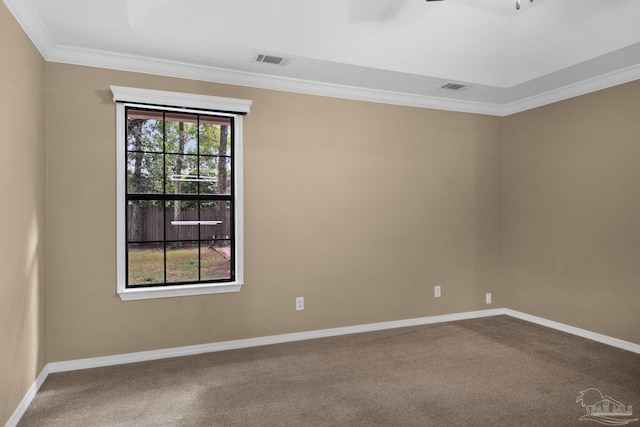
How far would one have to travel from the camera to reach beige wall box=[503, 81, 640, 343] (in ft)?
12.0

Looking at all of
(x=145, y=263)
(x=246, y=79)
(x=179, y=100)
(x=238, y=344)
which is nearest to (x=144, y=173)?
(x=179, y=100)

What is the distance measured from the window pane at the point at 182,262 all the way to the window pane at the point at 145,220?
170mm

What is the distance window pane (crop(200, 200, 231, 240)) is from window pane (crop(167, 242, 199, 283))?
0.16m

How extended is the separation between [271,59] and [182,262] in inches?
79.5

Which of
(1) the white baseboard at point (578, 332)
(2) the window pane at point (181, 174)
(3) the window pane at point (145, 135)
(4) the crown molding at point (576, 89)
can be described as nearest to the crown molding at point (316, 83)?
(4) the crown molding at point (576, 89)

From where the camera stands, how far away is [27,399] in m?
2.64

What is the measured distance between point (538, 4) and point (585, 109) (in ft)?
3.86

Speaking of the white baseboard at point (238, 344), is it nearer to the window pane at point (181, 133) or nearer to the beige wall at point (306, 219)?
the beige wall at point (306, 219)

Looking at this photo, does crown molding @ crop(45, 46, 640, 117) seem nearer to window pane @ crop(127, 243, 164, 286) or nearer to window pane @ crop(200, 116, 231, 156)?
window pane @ crop(200, 116, 231, 156)

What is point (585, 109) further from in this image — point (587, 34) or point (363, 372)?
point (363, 372)

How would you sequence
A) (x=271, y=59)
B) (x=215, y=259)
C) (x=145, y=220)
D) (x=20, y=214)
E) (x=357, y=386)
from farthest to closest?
(x=215, y=259) → (x=145, y=220) → (x=271, y=59) → (x=357, y=386) → (x=20, y=214)

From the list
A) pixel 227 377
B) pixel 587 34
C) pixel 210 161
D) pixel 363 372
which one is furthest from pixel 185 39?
pixel 587 34

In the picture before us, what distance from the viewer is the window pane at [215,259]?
148 inches

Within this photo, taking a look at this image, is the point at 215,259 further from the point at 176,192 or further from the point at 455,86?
the point at 455,86
